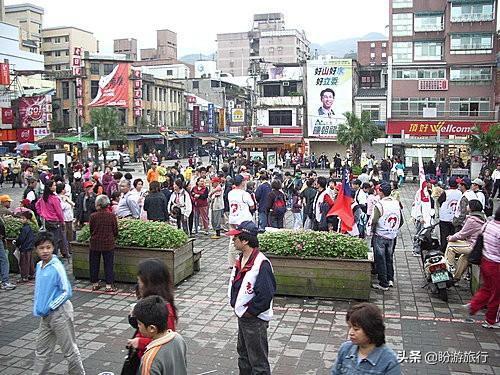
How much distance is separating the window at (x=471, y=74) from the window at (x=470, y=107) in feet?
5.70

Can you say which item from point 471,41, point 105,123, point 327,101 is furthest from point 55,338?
point 327,101

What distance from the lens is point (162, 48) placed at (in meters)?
98.8

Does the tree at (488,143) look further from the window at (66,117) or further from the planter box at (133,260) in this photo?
the window at (66,117)

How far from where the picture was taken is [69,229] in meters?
12.5

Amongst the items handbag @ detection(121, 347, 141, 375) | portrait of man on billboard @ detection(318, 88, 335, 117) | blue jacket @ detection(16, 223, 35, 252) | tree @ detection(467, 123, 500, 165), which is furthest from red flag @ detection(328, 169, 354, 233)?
portrait of man on billboard @ detection(318, 88, 335, 117)

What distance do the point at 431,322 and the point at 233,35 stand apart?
10372 cm

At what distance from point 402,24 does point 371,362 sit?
150ft

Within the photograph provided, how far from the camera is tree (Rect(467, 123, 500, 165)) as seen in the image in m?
26.4

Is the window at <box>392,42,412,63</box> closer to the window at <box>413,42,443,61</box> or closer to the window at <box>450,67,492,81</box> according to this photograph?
the window at <box>413,42,443,61</box>

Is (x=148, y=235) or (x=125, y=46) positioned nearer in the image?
(x=148, y=235)

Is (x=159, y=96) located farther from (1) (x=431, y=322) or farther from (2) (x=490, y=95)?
(1) (x=431, y=322)

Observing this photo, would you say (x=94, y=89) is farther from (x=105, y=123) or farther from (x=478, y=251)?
(x=478, y=251)

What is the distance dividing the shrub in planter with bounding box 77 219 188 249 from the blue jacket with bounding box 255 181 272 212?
3.60m

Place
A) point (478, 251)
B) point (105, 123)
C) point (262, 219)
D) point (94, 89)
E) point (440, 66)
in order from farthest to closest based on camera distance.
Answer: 1. point (94, 89)
2. point (105, 123)
3. point (440, 66)
4. point (262, 219)
5. point (478, 251)
